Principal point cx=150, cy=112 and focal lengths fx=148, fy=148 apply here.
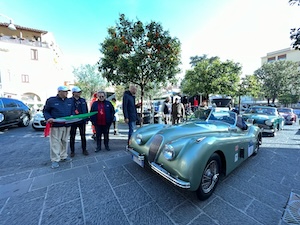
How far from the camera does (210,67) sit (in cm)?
1430

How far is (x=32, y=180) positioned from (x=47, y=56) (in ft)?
76.5

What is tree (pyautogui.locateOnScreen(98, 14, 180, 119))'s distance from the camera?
5.87m

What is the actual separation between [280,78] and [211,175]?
3746 centimetres

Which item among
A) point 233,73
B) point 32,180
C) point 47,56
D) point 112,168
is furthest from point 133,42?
point 47,56

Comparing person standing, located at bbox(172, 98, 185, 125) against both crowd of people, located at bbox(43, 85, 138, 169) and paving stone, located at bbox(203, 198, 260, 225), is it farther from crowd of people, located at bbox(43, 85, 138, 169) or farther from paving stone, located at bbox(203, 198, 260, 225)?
paving stone, located at bbox(203, 198, 260, 225)

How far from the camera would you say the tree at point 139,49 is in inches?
231

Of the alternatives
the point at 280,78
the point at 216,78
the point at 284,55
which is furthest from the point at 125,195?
the point at 284,55

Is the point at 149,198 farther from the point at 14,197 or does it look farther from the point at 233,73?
the point at 233,73

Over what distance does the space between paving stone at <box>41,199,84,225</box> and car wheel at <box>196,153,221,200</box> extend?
5.48 ft

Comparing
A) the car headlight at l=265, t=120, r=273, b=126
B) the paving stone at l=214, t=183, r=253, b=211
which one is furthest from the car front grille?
the car headlight at l=265, t=120, r=273, b=126

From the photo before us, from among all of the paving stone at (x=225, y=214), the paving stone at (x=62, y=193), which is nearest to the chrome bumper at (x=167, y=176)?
the paving stone at (x=225, y=214)

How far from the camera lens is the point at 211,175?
2.27 metres

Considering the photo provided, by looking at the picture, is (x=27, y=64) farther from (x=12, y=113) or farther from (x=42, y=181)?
(x=42, y=181)

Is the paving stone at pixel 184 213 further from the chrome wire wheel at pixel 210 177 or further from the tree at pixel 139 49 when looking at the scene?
the tree at pixel 139 49
